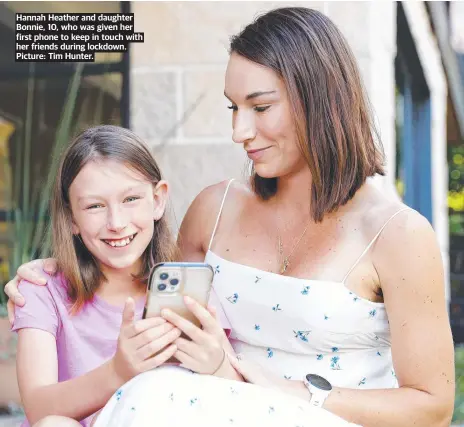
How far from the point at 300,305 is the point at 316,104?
415 mm

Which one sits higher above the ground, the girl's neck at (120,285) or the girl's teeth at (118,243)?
the girl's teeth at (118,243)

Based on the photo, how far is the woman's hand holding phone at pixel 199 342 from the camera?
5.10ft

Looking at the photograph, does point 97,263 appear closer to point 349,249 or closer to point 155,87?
point 349,249

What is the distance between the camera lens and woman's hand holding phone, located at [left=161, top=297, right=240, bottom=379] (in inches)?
61.2

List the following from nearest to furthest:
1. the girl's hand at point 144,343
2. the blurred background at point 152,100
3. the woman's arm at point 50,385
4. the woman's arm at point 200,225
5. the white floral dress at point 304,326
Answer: the girl's hand at point 144,343 → the woman's arm at point 50,385 → the white floral dress at point 304,326 → the woman's arm at point 200,225 → the blurred background at point 152,100

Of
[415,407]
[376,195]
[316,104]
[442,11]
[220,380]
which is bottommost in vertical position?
[415,407]

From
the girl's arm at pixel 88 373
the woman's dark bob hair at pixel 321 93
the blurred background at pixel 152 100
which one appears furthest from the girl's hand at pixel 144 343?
the blurred background at pixel 152 100

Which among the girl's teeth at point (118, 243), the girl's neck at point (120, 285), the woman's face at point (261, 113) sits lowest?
the girl's neck at point (120, 285)

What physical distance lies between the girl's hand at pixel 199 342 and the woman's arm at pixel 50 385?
0.48 feet

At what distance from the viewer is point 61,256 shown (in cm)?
193

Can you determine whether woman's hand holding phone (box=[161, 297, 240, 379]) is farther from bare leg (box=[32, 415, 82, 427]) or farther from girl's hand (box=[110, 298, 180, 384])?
bare leg (box=[32, 415, 82, 427])

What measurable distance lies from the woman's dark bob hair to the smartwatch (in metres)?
0.36

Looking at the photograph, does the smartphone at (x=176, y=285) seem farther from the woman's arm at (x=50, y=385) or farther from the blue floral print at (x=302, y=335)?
the blue floral print at (x=302, y=335)

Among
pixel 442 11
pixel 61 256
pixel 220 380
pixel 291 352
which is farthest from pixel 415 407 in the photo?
pixel 442 11
